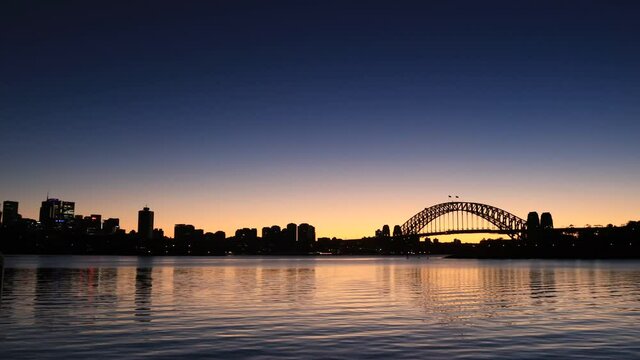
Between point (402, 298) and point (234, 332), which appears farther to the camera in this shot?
point (402, 298)

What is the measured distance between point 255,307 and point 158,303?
619cm

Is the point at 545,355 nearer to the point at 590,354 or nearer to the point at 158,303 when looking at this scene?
the point at 590,354

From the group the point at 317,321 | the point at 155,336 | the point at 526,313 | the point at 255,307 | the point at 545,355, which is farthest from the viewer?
the point at 255,307

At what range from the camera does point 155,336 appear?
70.0 ft

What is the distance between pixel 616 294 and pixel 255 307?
25725 millimetres

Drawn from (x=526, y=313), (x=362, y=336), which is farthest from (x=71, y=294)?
(x=526, y=313)

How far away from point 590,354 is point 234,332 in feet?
40.3

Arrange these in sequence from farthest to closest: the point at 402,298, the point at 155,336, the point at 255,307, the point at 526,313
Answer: the point at 402,298, the point at 255,307, the point at 526,313, the point at 155,336

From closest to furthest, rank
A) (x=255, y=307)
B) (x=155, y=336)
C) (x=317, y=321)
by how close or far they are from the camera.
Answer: (x=155, y=336)
(x=317, y=321)
(x=255, y=307)

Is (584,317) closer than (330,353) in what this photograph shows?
No

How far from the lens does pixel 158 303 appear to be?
34.6 m

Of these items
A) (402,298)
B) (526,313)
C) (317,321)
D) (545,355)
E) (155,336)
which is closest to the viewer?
(545,355)

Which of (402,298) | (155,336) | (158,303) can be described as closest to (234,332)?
(155,336)

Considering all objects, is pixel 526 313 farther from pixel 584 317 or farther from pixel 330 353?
pixel 330 353
